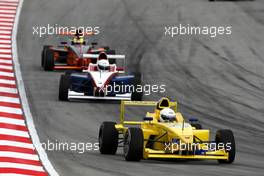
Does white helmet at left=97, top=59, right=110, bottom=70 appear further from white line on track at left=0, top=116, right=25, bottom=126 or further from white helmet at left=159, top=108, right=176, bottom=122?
white helmet at left=159, top=108, right=176, bottom=122

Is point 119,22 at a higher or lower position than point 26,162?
higher

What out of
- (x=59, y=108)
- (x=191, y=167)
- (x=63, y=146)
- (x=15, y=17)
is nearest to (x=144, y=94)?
(x=59, y=108)

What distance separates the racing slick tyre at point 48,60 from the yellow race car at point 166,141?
1422cm

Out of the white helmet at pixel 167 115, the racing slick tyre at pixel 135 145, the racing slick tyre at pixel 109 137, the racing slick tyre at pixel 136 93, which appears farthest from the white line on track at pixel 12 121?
the racing slick tyre at pixel 135 145

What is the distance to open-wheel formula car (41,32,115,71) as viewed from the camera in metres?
36.6

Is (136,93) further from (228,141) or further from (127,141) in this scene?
(228,141)

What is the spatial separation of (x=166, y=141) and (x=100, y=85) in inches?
382

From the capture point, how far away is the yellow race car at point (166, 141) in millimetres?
21359

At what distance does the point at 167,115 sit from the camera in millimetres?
22578

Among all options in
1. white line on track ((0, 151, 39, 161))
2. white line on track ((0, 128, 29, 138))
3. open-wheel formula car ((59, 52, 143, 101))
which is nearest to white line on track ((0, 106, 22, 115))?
open-wheel formula car ((59, 52, 143, 101))

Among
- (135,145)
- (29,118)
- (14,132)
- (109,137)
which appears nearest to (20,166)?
(135,145)

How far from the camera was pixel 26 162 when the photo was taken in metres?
20.9

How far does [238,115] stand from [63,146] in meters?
7.50

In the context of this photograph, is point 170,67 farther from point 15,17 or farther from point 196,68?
point 15,17
